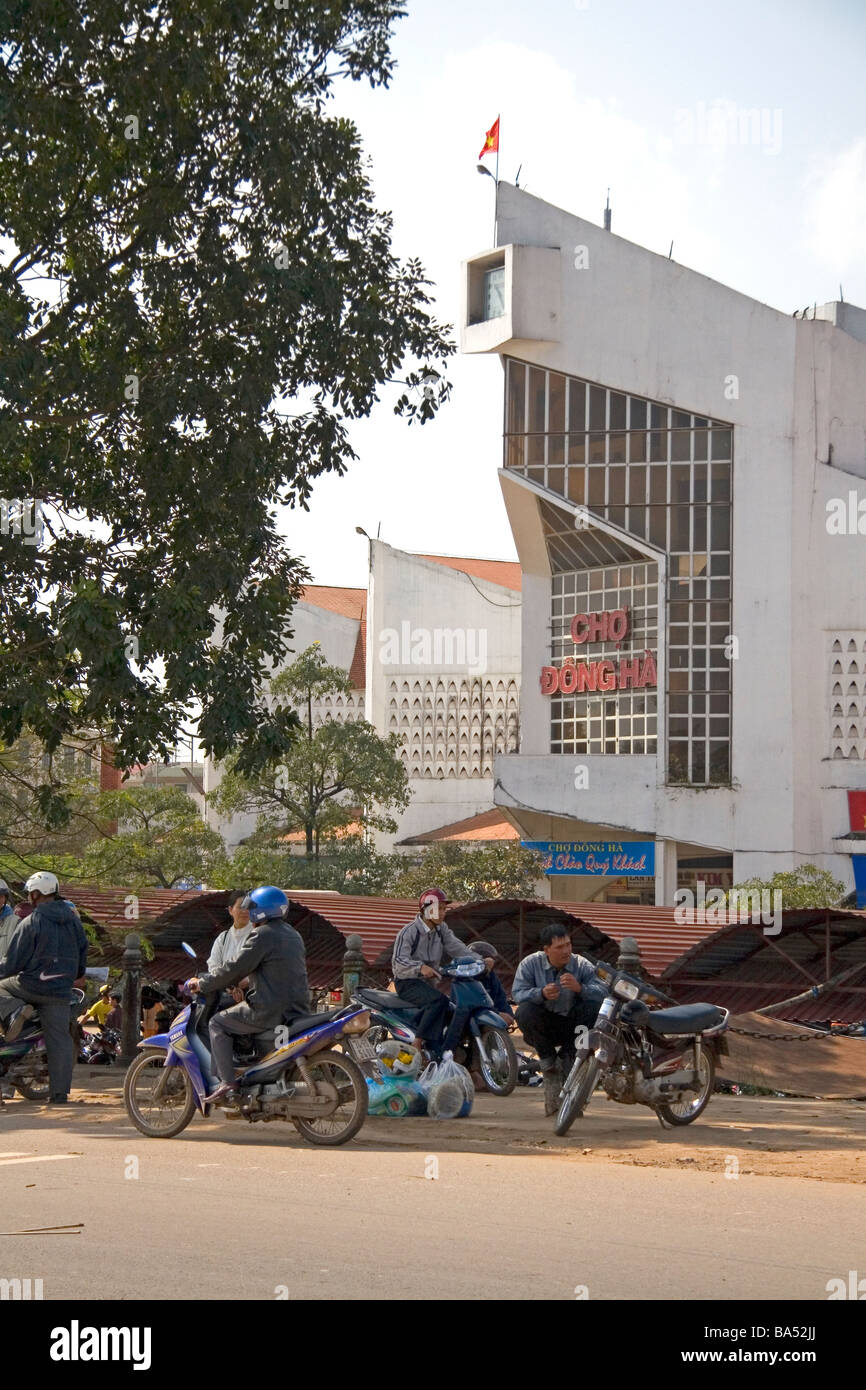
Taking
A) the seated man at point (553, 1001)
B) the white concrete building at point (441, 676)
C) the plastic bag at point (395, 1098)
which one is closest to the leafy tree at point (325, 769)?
the white concrete building at point (441, 676)

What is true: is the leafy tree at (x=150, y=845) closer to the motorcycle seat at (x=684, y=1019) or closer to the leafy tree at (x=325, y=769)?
the leafy tree at (x=325, y=769)

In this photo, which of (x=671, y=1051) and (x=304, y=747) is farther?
(x=304, y=747)

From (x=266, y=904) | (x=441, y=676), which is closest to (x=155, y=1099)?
(x=266, y=904)

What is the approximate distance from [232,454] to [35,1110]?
20.6 feet

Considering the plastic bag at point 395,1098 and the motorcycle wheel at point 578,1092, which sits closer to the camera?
the motorcycle wheel at point 578,1092

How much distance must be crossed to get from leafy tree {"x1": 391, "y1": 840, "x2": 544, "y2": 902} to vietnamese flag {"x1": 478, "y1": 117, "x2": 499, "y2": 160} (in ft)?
68.5

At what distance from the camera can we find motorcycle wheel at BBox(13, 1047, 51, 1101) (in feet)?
41.2

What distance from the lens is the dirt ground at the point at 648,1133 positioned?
359 inches

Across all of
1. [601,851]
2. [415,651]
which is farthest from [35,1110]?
[415,651]

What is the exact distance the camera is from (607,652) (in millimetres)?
47969

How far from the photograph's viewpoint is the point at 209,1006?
10.1 meters

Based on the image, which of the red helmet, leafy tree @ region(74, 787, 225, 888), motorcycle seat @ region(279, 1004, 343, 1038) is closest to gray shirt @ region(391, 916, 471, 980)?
the red helmet

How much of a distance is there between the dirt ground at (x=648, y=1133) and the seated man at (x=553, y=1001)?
0.41 m

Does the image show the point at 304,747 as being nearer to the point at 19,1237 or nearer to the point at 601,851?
the point at 601,851
